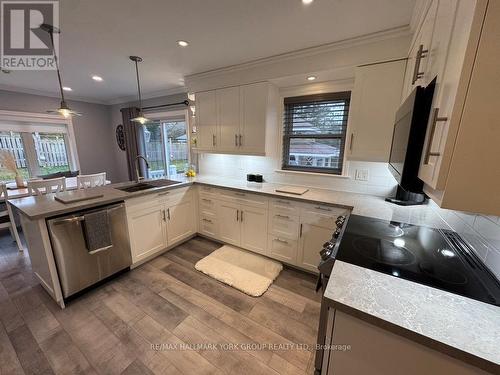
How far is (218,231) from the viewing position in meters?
3.03

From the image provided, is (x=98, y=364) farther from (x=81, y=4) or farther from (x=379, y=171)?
(x=379, y=171)

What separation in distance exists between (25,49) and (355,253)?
372 cm

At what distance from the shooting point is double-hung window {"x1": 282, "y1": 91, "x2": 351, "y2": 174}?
2531 mm

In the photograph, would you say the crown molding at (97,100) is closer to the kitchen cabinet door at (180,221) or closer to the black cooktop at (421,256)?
the kitchen cabinet door at (180,221)

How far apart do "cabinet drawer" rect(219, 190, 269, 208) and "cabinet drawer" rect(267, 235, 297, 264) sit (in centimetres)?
46

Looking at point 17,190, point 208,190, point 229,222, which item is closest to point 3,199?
point 17,190

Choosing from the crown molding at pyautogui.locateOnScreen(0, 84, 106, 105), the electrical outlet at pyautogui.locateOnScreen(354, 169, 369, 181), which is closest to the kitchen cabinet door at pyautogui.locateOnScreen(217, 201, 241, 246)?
the electrical outlet at pyautogui.locateOnScreen(354, 169, 369, 181)

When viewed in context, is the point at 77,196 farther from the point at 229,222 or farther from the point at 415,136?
the point at 415,136

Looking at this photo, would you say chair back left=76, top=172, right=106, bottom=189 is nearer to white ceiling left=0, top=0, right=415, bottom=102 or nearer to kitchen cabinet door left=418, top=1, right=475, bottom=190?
white ceiling left=0, top=0, right=415, bottom=102

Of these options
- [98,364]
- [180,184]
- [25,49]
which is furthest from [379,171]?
[25,49]

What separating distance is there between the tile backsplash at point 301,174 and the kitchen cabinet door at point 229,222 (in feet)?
2.22

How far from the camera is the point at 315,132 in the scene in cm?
272

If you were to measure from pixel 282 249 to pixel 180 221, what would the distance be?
1.56m

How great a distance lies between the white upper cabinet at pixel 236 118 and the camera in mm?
2615
